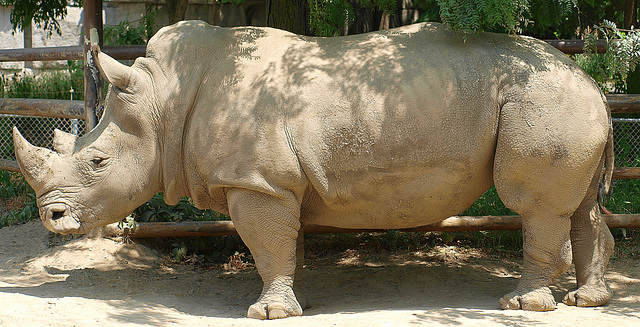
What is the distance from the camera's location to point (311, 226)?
6094 millimetres

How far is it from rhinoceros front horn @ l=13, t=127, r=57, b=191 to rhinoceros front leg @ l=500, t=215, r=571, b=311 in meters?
3.22

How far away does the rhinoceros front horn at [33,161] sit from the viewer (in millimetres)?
4547

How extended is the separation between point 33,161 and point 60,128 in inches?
158

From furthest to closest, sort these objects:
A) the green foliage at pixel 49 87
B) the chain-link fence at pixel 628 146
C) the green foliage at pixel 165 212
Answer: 1. the green foliage at pixel 49 87
2. the chain-link fence at pixel 628 146
3. the green foliage at pixel 165 212

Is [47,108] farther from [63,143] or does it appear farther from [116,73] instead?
[116,73]

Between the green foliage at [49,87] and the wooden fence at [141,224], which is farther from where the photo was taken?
the green foliage at [49,87]

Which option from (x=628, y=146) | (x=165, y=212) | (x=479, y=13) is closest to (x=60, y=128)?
(x=165, y=212)

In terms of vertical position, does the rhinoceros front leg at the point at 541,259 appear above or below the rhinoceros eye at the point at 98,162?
below

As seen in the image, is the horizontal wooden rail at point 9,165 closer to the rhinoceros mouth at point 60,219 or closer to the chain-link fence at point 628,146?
the rhinoceros mouth at point 60,219

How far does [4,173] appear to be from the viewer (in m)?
7.88

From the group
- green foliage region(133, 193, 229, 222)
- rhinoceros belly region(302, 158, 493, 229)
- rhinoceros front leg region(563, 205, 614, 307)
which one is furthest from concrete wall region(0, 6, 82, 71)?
rhinoceros front leg region(563, 205, 614, 307)

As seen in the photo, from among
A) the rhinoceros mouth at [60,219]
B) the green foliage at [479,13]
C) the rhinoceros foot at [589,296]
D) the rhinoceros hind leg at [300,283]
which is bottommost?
the rhinoceros hind leg at [300,283]

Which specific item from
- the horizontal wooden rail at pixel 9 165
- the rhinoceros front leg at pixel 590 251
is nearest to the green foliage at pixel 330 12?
the rhinoceros front leg at pixel 590 251

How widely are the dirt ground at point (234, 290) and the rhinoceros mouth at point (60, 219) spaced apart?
48cm
